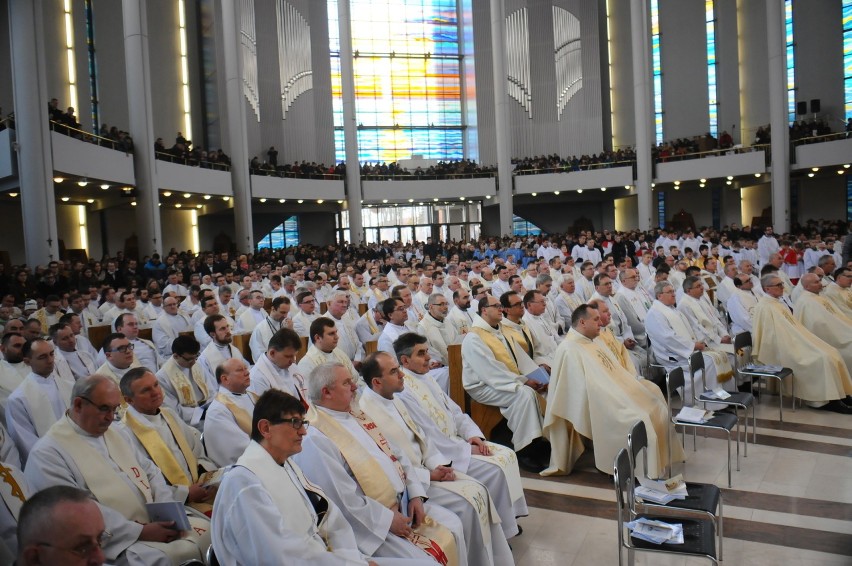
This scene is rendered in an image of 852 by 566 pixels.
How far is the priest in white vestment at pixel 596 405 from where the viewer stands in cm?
527

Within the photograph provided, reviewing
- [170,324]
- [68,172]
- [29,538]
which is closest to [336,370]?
[29,538]

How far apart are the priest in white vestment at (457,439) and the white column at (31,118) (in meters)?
11.0

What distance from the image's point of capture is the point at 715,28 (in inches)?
1141

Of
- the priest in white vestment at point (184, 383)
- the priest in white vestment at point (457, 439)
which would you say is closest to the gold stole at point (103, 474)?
the priest in white vestment at point (457, 439)

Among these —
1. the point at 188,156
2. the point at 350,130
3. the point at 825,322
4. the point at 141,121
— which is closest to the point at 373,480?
the point at 825,322

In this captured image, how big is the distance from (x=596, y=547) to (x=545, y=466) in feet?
4.94

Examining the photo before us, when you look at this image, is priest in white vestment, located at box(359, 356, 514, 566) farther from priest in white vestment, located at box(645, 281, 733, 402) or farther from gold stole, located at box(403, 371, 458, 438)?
priest in white vestment, located at box(645, 281, 733, 402)

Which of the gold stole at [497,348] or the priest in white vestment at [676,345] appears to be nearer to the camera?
the gold stole at [497,348]

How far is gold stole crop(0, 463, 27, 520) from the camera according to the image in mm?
3172

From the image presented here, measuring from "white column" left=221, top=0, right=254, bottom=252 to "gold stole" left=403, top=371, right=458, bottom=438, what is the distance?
1852 centimetres

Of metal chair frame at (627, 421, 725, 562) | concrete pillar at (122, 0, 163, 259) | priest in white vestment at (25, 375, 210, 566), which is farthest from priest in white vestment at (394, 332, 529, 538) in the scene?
concrete pillar at (122, 0, 163, 259)

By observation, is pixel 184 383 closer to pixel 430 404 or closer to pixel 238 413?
pixel 238 413

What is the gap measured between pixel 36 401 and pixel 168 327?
185 inches

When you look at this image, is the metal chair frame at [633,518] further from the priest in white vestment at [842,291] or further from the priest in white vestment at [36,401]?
the priest in white vestment at [842,291]
